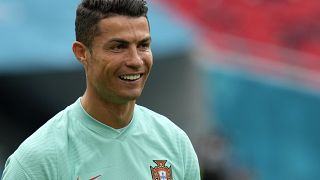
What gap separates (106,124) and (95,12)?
0.40m

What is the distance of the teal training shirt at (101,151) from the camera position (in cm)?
312

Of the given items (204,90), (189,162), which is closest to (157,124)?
(189,162)

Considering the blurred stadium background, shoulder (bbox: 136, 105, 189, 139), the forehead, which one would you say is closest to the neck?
shoulder (bbox: 136, 105, 189, 139)

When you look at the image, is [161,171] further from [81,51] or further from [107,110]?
[81,51]

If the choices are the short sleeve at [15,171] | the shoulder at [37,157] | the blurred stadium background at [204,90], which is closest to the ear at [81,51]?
the shoulder at [37,157]

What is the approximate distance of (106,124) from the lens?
3312 mm

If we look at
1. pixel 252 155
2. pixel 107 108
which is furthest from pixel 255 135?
pixel 107 108

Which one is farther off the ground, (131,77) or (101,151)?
(131,77)

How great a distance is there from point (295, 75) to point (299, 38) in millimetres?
2057

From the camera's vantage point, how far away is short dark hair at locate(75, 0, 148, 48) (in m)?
3.18

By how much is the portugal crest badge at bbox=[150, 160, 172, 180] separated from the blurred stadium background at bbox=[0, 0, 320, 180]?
4702 millimetres

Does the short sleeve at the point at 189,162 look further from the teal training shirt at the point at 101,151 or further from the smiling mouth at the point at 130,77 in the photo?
the smiling mouth at the point at 130,77

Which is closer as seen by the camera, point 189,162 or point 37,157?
point 37,157

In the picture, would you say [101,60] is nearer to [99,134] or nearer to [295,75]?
[99,134]
